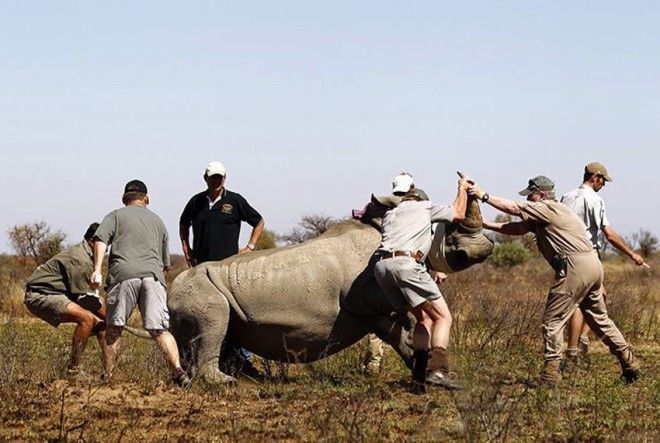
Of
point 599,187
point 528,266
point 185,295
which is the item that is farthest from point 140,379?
point 528,266

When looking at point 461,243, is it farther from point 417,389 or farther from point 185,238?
point 185,238

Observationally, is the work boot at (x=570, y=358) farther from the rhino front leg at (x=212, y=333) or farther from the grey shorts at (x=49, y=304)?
the grey shorts at (x=49, y=304)

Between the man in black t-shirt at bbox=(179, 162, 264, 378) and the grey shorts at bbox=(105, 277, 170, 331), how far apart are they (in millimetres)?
1487

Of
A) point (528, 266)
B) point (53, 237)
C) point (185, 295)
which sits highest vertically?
point (185, 295)

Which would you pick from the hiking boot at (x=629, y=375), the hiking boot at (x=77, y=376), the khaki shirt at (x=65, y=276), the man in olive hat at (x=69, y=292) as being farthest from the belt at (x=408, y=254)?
the khaki shirt at (x=65, y=276)

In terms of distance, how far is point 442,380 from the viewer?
994cm

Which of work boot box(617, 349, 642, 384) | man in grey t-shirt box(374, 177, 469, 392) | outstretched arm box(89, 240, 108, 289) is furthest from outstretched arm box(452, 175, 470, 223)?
outstretched arm box(89, 240, 108, 289)

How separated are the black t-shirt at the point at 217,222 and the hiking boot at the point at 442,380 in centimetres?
289

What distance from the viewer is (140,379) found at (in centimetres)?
1050

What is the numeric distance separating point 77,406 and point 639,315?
376 inches

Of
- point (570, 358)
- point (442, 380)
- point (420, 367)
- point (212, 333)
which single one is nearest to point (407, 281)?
point (420, 367)

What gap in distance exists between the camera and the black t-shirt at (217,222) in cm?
1210

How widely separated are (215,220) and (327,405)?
3751 mm

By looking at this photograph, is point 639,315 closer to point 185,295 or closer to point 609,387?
point 609,387
